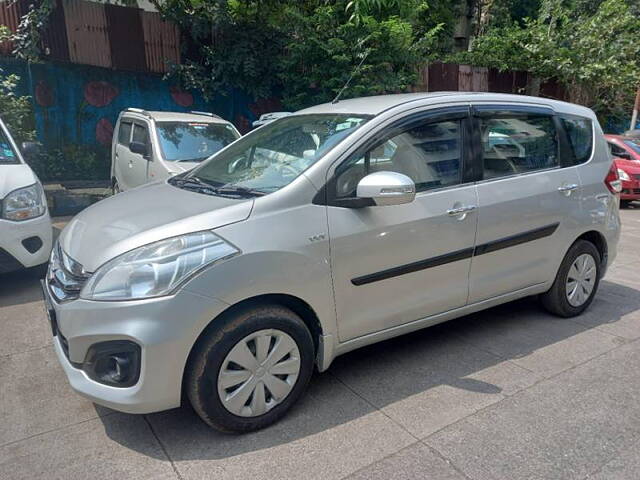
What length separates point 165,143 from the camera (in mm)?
6621

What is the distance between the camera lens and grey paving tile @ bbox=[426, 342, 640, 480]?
247cm

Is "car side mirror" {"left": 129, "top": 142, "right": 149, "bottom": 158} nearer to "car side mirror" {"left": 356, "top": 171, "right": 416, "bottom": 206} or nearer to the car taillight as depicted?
"car side mirror" {"left": 356, "top": 171, "right": 416, "bottom": 206}

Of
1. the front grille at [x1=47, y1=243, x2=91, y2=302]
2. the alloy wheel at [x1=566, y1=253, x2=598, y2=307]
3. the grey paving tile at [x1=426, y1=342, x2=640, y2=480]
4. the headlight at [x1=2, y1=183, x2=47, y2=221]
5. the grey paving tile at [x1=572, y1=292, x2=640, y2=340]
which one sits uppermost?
the headlight at [x1=2, y1=183, x2=47, y2=221]

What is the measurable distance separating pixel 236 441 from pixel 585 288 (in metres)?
3.17

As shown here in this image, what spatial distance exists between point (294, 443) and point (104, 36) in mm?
9421

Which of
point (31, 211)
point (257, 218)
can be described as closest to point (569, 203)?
point (257, 218)

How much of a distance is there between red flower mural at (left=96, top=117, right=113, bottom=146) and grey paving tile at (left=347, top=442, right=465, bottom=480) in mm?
9580

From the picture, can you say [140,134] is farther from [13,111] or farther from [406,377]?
[406,377]

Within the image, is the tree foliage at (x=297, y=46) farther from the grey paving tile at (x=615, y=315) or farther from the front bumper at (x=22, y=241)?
the front bumper at (x=22, y=241)

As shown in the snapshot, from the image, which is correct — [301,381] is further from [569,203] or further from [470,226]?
[569,203]

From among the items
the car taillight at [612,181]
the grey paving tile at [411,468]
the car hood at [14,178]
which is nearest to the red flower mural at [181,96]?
the car hood at [14,178]

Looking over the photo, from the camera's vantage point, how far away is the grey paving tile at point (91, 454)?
240cm

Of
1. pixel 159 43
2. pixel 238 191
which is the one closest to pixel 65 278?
pixel 238 191

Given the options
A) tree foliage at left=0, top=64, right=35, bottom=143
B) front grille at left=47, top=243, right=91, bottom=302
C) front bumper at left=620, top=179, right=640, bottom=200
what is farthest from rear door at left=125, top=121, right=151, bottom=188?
front bumper at left=620, top=179, right=640, bottom=200
